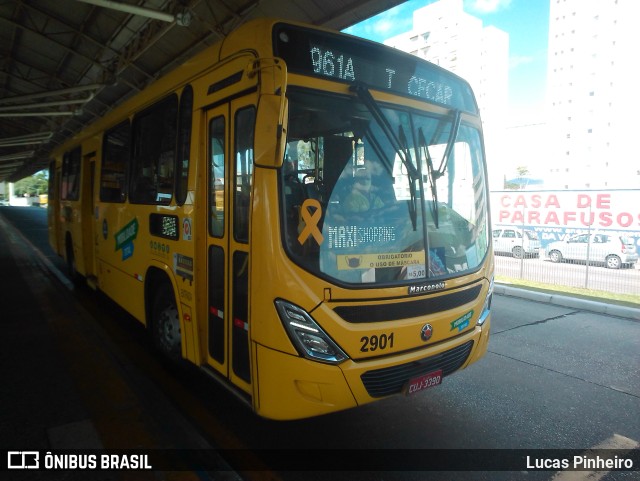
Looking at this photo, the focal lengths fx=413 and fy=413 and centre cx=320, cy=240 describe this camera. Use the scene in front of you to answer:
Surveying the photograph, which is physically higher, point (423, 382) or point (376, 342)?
point (376, 342)

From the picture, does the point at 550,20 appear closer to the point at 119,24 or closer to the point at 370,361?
the point at 119,24

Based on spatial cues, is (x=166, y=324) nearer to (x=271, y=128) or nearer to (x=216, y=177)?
(x=216, y=177)

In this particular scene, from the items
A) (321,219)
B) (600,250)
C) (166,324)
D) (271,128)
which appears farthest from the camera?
(600,250)

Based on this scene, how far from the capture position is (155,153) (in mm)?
4262

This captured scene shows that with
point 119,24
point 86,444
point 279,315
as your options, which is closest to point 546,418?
point 279,315

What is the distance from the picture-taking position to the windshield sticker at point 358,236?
2723 mm

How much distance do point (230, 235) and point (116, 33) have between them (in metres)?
10.5

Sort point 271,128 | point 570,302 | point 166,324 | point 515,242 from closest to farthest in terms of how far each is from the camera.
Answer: point 271,128, point 166,324, point 570,302, point 515,242

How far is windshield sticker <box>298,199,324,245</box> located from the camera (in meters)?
2.65

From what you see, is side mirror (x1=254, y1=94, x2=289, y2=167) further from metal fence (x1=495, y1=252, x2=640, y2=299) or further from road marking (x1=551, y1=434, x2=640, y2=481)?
metal fence (x1=495, y1=252, x2=640, y2=299)

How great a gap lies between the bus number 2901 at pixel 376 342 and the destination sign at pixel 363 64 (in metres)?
1.76

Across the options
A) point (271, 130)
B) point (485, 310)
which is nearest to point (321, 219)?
point (271, 130)

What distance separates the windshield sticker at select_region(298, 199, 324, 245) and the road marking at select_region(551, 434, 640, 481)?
2.32 meters

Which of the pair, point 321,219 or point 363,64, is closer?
point 321,219
